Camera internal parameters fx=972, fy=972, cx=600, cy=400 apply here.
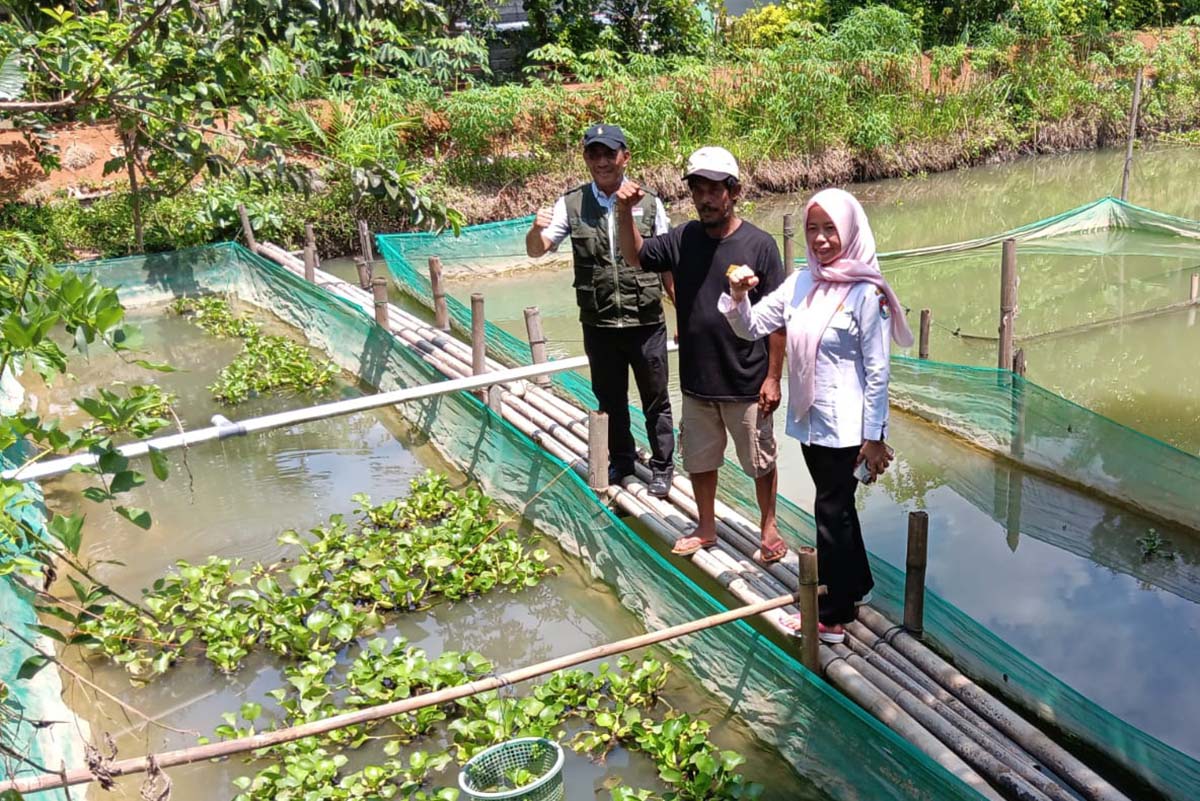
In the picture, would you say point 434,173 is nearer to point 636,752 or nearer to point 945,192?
point 945,192

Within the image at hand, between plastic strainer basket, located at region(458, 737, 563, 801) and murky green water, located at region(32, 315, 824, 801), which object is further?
murky green water, located at region(32, 315, 824, 801)

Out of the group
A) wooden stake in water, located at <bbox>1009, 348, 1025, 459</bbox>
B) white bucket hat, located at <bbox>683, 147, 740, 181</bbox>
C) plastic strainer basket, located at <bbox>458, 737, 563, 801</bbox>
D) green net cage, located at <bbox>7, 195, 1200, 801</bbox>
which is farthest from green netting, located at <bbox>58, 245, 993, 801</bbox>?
wooden stake in water, located at <bbox>1009, 348, 1025, 459</bbox>

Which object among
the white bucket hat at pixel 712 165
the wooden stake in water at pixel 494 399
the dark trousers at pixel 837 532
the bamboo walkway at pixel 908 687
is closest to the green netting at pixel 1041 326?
the wooden stake in water at pixel 494 399

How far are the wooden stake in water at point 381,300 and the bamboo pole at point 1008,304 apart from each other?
4060 millimetres

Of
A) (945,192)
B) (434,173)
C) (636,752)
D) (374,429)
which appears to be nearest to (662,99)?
(434,173)

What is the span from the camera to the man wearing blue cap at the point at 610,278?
3.90 meters

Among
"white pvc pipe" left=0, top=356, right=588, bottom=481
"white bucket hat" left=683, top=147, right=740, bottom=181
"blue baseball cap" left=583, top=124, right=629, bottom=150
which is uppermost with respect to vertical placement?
"blue baseball cap" left=583, top=124, right=629, bottom=150

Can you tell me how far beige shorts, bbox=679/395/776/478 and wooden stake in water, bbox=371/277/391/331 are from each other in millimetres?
3801

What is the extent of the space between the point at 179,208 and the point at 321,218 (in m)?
1.62

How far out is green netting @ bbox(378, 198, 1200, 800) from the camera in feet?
9.14

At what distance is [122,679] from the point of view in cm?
405

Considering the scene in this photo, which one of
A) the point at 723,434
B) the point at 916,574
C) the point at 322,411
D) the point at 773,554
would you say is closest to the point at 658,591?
the point at 773,554

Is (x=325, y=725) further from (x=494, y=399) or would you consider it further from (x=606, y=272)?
(x=494, y=399)

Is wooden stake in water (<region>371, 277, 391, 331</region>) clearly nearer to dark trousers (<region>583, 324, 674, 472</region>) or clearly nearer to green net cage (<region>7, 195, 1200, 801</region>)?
green net cage (<region>7, 195, 1200, 801</region>)
